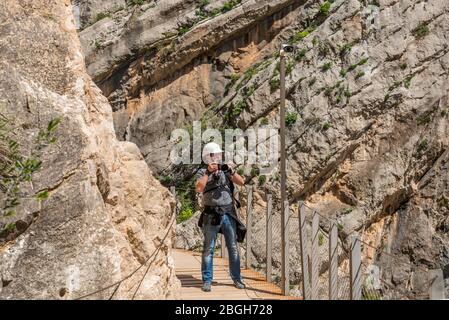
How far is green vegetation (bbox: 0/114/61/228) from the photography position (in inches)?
208

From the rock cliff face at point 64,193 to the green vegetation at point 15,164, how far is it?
45 millimetres

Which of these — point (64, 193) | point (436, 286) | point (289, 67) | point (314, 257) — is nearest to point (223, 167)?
point (314, 257)

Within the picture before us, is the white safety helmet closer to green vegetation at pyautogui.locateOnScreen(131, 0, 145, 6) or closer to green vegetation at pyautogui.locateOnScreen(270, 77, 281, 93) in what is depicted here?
green vegetation at pyautogui.locateOnScreen(270, 77, 281, 93)

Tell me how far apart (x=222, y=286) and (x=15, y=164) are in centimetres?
410

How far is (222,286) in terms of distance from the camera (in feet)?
28.7

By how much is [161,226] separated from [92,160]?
1.83 m

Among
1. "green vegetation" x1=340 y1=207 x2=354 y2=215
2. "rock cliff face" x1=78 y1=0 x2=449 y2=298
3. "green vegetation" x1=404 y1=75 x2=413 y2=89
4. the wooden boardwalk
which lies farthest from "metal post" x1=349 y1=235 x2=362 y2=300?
"green vegetation" x1=404 y1=75 x2=413 y2=89

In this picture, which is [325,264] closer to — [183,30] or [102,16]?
[183,30]

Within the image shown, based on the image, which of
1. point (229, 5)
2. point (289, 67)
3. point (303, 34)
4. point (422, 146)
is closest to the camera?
point (422, 146)

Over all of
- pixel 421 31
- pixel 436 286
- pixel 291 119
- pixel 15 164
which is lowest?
pixel 436 286

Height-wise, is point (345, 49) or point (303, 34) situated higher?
point (303, 34)

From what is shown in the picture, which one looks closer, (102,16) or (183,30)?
(183,30)

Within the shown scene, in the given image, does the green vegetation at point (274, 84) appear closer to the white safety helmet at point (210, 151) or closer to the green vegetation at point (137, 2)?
the green vegetation at point (137, 2)

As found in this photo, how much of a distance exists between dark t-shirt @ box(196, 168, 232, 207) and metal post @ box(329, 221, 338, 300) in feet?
5.17
